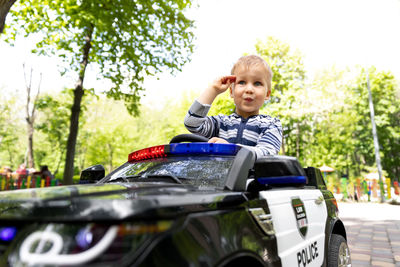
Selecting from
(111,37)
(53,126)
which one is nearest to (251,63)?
(111,37)

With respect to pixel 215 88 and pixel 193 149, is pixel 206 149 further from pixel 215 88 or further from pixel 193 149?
pixel 215 88

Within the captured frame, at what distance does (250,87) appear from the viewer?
8.64 ft

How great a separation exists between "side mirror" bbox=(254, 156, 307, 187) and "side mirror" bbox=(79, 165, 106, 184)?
1472mm

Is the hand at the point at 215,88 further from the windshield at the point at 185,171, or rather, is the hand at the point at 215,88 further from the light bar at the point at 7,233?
the light bar at the point at 7,233

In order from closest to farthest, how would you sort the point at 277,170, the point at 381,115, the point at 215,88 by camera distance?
the point at 277,170
the point at 215,88
the point at 381,115

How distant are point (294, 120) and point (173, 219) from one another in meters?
23.6

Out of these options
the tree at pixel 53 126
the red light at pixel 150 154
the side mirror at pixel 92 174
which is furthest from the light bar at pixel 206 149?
the tree at pixel 53 126

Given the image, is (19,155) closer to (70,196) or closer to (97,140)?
(97,140)

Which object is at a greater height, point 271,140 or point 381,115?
point 381,115

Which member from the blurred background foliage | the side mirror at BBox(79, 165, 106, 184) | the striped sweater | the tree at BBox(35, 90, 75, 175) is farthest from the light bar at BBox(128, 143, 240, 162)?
the blurred background foliage

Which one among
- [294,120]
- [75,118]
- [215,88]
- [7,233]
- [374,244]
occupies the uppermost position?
[294,120]

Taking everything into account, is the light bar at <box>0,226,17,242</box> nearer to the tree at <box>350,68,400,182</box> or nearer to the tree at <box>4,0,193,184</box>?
the tree at <box>4,0,193,184</box>

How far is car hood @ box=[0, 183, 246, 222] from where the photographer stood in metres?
1.04

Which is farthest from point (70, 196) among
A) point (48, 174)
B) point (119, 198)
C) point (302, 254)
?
point (48, 174)
